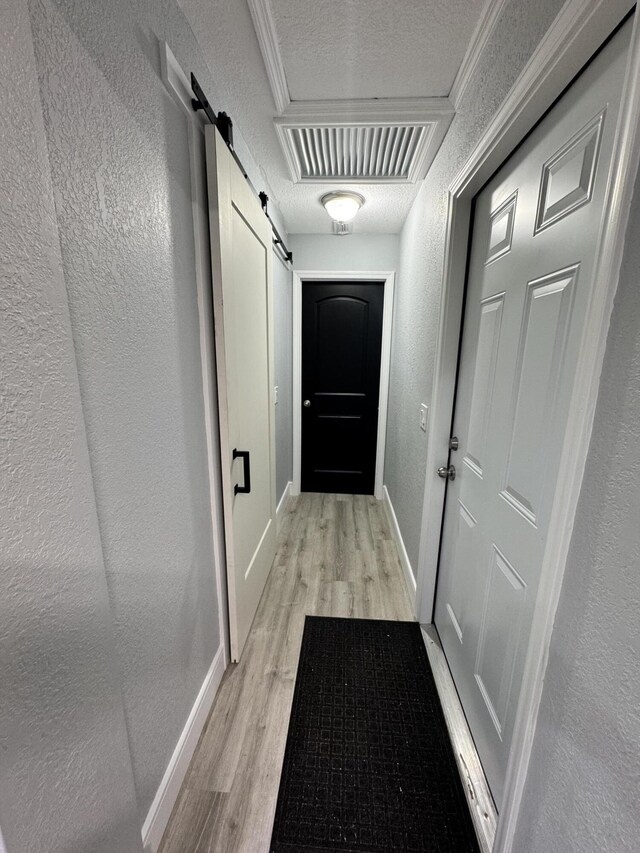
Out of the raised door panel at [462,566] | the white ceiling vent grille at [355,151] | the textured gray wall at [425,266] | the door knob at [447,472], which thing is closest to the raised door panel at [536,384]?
the raised door panel at [462,566]

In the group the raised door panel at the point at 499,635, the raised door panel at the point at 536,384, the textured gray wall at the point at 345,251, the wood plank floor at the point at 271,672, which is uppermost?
the textured gray wall at the point at 345,251

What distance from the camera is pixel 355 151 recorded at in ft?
5.66

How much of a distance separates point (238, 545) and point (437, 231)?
1.75 meters

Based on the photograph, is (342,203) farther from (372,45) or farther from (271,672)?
(271,672)

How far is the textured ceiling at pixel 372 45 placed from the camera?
102 cm

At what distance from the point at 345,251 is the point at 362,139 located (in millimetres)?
1357

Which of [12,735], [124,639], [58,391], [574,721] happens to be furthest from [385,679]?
[58,391]

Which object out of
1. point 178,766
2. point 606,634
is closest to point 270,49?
point 606,634

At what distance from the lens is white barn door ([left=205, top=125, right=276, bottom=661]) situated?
120 centimetres

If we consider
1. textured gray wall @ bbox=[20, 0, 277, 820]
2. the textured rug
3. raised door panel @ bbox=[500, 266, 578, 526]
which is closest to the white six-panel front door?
raised door panel @ bbox=[500, 266, 578, 526]

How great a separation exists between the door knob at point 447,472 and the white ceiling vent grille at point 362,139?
4.89 feet

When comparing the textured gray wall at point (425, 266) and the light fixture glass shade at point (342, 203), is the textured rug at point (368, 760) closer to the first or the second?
the textured gray wall at point (425, 266)

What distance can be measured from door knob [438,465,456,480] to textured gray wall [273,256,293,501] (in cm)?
150

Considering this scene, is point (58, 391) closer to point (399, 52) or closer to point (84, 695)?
point (84, 695)
